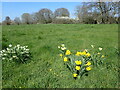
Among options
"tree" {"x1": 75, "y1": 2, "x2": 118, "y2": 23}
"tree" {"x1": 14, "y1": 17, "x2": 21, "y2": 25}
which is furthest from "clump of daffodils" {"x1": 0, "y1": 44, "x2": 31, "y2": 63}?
"tree" {"x1": 75, "y1": 2, "x2": 118, "y2": 23}

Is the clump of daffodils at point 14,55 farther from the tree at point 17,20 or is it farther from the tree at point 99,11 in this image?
the tree at point 99,11

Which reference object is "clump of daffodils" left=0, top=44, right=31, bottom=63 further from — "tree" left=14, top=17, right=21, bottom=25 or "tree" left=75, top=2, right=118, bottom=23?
"tree" left=75, top=2, right=118, bottom=23

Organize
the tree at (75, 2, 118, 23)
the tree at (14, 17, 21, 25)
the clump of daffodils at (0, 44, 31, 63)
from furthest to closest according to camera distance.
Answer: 1. the tree at (75, 2, 118, 23)
2. the tree at (14, 17, 21, 25)
3. the clump of daffodils at (0, 44, 31, 63)

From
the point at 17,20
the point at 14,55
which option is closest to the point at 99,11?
the point at 17,20

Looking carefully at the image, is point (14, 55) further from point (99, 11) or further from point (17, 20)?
point (99, 11)

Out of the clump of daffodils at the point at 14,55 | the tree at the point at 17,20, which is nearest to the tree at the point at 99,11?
the tree at the point at 17,20

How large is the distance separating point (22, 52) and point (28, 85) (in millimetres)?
1553

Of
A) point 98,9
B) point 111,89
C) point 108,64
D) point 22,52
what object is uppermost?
point 98,9

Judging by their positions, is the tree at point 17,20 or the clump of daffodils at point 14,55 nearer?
the clump of daffodils at point 14,55

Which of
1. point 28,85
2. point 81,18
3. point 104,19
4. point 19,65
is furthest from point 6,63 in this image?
point 104,19

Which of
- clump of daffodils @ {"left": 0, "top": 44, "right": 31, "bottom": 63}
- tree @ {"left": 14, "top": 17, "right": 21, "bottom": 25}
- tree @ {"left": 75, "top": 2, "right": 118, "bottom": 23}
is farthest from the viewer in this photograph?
tree @ {"left": 75, "top": 2, "right": 118, "bottom": 23}

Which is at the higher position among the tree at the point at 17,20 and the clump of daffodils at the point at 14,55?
the tree at the point at 17,20

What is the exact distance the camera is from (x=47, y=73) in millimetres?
3385

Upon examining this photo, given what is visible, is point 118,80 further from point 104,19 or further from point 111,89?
point 104,19
